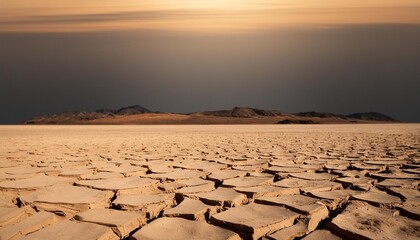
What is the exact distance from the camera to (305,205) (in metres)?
1.92

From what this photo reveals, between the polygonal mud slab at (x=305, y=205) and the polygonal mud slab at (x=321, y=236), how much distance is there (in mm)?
84

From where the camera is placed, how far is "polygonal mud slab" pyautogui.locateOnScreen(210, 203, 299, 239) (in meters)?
1.53

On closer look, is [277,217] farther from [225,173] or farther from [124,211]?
[225,173]

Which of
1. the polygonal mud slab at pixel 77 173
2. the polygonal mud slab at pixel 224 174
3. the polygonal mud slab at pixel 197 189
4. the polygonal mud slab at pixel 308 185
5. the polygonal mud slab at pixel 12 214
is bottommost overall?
the polygonal mud slab at pixel 12 214

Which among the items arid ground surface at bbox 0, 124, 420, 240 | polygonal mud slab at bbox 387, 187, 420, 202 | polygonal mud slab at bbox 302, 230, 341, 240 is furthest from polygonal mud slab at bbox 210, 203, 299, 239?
polygonal mud slab at bbox 387, 187, 420, 202

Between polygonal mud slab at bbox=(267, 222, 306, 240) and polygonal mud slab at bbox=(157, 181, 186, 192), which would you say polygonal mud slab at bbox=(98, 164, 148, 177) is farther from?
polygonal mud slab at bbox=(267, 222, 306, 240)

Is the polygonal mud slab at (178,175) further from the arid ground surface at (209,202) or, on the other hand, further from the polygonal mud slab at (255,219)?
the polygonal mud slab at (255,219)

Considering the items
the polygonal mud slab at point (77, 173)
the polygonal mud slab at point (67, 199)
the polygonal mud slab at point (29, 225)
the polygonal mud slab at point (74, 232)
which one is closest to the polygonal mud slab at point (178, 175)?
the polygonal mud slab at point (77, 173)

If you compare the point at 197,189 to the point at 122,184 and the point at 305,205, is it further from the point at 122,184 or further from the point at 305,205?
the point at 305,205

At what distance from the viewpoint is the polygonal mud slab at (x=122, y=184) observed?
2379 mm

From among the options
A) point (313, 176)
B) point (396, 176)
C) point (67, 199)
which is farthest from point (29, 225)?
point (396, 176)

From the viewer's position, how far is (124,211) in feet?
6.00

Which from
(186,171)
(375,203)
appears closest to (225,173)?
(186,171)

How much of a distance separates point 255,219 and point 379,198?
82 cm
